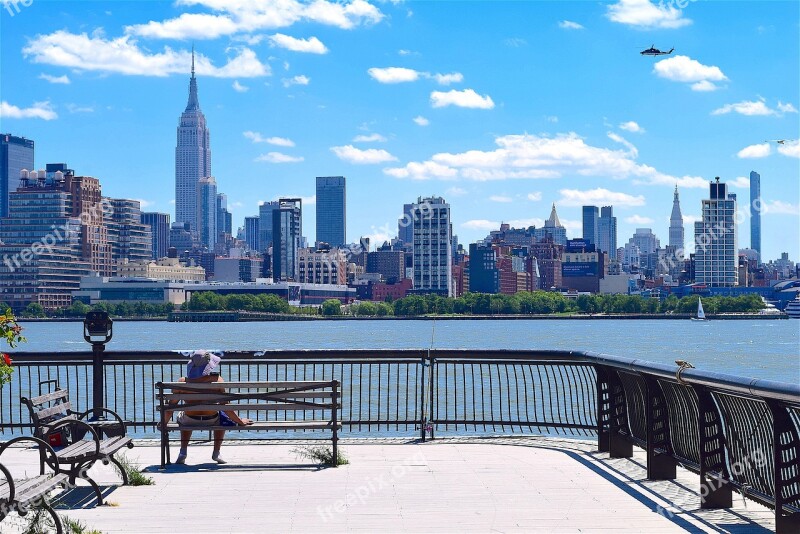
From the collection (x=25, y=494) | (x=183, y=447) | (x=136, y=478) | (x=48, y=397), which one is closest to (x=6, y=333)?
(x=48, y=397)

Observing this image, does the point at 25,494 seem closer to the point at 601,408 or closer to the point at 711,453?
the point at 711,453

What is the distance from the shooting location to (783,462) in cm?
812

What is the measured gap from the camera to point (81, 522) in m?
9.20

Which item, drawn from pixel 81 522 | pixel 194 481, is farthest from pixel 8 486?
pixel 194 481

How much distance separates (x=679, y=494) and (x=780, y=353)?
85063mm

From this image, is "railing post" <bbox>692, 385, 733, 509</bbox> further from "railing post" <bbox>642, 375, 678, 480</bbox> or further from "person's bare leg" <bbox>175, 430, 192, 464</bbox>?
"person's bare leg" <bbox>175, 430, 192, 464</bbox>

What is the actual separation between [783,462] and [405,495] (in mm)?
3645

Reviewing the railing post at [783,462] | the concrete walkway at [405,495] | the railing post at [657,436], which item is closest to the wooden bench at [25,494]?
the concrete walkway at [405,495]

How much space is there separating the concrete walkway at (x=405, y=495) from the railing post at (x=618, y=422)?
14 centimetres

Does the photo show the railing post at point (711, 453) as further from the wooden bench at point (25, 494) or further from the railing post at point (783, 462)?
the wooden bench at point (25, 494)

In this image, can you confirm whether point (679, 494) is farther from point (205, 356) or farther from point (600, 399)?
point (205, 356)

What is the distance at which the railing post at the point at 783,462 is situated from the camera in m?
8.03

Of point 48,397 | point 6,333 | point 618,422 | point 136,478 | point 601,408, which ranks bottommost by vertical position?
point 136,478

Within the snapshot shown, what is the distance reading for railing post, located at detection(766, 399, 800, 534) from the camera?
803cm
